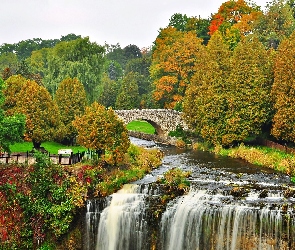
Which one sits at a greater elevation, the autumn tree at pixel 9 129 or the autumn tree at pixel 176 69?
the autumn tree at pixel 176 69

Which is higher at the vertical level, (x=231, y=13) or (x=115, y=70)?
(x=231, y=13)

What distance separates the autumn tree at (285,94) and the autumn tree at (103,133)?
18253 mm

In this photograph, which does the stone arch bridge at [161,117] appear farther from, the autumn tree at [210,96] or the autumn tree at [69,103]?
the autumn tree at [69,103]

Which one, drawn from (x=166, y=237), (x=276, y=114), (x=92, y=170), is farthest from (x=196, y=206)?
(x=276, y=114)

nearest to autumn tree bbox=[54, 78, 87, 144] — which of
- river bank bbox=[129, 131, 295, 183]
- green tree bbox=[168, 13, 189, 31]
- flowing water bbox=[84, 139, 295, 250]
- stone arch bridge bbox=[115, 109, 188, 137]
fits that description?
flowing water bbox=[84, 139, 295, 250]

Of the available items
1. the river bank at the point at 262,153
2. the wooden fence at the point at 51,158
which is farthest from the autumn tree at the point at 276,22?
the wooden fence at the point at 51,158

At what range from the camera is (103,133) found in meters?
32.7

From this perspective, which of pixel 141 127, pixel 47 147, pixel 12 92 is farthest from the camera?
pixel 141 127

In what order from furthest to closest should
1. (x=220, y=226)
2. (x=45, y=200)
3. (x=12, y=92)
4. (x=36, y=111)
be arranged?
(x=12, y=92), (x=36, y=111), (x=45, y=200), (x=220, y=226)

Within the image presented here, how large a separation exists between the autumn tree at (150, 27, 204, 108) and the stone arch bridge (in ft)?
14.8

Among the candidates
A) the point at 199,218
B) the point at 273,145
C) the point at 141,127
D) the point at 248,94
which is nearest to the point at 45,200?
the point at 199,218

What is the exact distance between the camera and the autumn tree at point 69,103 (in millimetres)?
44969

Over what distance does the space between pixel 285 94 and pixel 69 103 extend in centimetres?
2204

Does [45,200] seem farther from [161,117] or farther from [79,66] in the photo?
[161,117]
